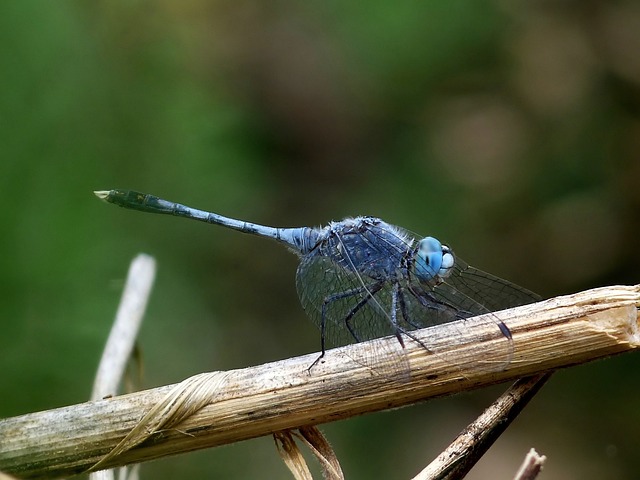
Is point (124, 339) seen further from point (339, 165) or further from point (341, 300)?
point (339, 165)

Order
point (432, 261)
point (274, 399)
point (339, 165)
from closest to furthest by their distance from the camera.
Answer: point (274, 399) < point (432, 261) < point (339, 165)

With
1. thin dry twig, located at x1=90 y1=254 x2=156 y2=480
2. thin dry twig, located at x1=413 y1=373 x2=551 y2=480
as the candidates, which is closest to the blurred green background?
thin dry twig, located at x1=90 y1=254 x2=156 y2=480

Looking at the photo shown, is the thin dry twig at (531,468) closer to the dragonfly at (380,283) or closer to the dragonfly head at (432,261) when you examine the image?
the dragonfly at (380,283)

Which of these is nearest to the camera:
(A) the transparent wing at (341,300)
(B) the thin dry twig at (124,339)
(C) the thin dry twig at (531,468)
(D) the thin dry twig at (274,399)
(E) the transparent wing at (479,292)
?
(C) the thin dry twig at (531,468)

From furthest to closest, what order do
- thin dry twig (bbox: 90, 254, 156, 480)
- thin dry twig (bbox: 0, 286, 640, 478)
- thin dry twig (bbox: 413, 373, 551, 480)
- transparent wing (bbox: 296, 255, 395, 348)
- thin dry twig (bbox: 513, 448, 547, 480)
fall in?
1. transparent wing (bbox: 296, 255, 395, 348)
2. thin dry twig (bbox: 90, 254, 156, 480)
3. thin dry twig (bbox: 0, 286, 640, 478)
4. thin dry twig (bbox: 413, 373, 551, 480)
5. thin dry twig (bbox: 513, 448, 547, 480)

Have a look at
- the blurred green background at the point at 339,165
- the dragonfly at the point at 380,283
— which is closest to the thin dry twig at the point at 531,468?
the dragonfly at the point at 380,283

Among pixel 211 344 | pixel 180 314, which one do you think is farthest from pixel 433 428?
pixel 180 314

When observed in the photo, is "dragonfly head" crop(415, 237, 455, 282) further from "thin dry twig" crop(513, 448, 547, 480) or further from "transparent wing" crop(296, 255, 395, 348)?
"thin dry twig" crop(513, 448, 547, 480)

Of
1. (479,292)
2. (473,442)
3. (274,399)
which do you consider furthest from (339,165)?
(473,442)
